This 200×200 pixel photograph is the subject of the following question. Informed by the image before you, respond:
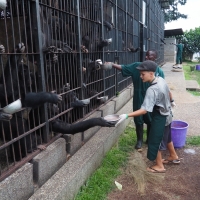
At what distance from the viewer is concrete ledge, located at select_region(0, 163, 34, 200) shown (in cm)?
221

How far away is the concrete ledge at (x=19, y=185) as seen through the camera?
2.21 metres

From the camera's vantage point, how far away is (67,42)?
3.81 metres

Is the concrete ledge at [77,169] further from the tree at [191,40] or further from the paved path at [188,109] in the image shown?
the tree at [191,40]

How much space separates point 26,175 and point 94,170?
1.29 m

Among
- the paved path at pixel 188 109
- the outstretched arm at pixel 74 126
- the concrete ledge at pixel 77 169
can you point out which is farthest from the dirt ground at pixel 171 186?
the paved path at pixel 188 109

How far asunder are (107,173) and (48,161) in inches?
41.0

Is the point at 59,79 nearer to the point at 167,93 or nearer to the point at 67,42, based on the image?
the point at 67,42

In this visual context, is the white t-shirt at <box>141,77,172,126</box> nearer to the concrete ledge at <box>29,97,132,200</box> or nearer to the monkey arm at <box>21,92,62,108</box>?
the concrete ledge at <box>29,97,132,200</box>

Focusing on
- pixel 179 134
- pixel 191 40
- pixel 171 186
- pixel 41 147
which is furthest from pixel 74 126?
pixel 191 40

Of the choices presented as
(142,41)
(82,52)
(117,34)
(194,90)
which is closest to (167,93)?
(82,52)

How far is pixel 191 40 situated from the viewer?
105 feet

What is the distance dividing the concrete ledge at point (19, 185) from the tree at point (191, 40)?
32.5m

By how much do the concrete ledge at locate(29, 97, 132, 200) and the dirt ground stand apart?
440 mm

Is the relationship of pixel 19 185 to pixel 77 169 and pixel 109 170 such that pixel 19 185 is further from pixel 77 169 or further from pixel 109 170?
pixel 109 170
